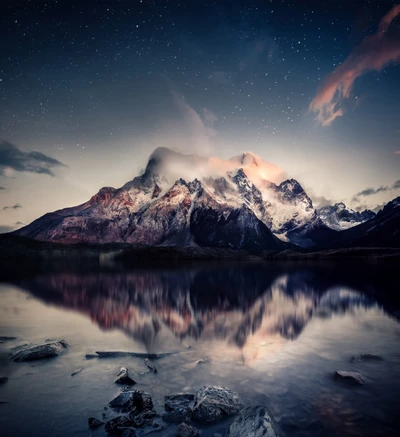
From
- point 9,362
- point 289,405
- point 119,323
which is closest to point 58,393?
point 9,362

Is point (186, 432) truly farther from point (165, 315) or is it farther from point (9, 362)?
point (165, 315)

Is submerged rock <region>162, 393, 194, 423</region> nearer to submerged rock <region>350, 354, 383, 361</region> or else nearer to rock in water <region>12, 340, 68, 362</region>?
rock in water <region>12, 340, 68, 362</region>

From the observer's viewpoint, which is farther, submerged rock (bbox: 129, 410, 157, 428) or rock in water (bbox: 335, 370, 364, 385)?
rock in water (bbox: 335, 370, 364, 385)

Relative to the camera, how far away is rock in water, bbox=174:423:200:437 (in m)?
10.8

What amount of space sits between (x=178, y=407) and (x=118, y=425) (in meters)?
2.62

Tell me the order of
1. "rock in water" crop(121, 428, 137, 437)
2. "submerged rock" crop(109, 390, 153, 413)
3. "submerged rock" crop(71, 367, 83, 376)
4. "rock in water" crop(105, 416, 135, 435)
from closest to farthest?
"rock in water" crop(121, 428, 137, 437)
"rock in water" crop(105, 416, 135, 435)
"submerged rock" crop(109, 390, 153, 413)
"submerged rock" crop(71, 367, 83, 376)

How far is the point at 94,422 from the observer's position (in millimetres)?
11539

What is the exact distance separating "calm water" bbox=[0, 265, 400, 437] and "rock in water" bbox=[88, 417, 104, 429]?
0.25m

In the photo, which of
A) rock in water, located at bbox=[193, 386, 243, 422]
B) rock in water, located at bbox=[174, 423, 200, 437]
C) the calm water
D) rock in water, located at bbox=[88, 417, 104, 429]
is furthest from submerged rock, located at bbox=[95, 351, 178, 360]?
rock in water, located at bbox=[174, 423, 200, 437]

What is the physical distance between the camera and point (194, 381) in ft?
52.4

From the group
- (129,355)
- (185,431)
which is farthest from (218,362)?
(185,431)

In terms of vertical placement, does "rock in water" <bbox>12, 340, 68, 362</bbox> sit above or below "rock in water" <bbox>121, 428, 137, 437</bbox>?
below

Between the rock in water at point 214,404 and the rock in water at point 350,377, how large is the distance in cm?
655

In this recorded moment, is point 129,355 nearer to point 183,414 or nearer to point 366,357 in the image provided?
point 183,414
